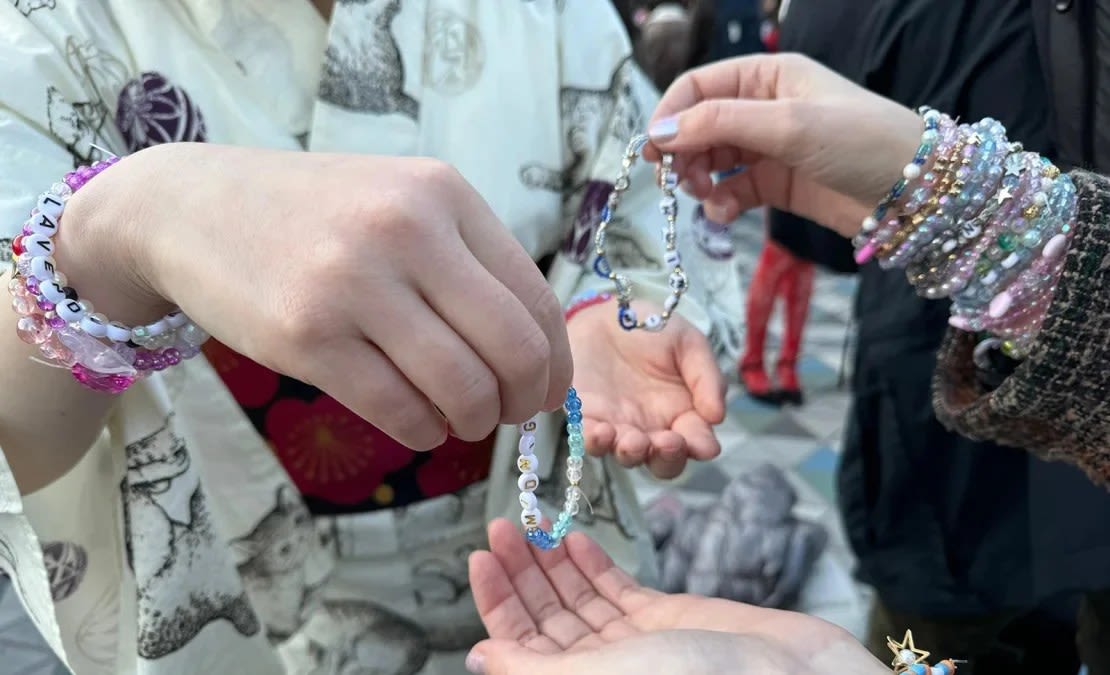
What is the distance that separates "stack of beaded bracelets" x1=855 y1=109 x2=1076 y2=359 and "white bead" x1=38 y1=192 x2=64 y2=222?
1.79 ft

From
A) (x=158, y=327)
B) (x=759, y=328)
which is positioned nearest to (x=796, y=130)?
(x=158, y=327)

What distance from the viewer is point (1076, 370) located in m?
0.55

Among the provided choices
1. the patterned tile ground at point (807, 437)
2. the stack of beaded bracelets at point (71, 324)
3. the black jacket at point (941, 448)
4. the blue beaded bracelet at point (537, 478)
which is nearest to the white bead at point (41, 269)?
the stack of beaded bracelets at point (71, 324)

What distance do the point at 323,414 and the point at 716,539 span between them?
851 millimetres

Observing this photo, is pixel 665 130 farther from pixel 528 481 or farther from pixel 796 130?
pixel 528 481

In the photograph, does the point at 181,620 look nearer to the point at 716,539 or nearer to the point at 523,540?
the point at 523,540

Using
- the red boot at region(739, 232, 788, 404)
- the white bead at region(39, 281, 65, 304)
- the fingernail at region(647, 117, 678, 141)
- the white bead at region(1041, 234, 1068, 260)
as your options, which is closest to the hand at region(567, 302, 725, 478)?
the fingernail at region(647, 117, 678, 141)

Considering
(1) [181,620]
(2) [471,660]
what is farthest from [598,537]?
(1) [181,620]

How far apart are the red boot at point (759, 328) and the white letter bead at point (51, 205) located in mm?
1938

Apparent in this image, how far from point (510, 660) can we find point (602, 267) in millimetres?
339

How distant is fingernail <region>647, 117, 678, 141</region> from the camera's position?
2.22 ft

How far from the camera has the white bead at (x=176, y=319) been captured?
44cm

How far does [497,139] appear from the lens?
0.66 meters

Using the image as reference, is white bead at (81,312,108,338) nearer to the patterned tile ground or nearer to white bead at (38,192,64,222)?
white bead at (38,192,64,222)
